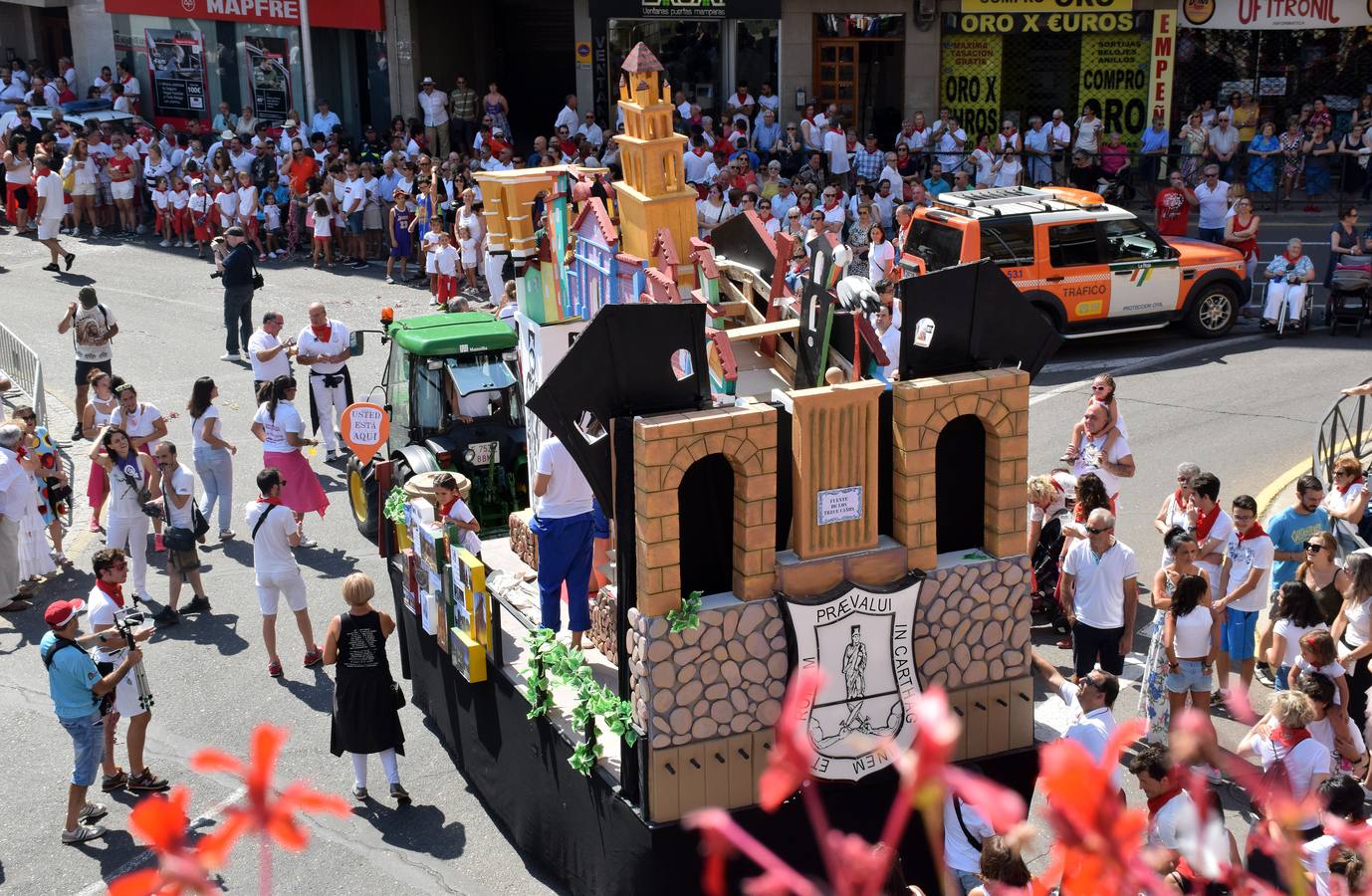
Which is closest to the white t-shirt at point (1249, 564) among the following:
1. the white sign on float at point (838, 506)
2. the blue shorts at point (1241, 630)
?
the blue shorts at point (1241, 630)

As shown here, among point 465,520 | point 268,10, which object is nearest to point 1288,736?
point 465,520

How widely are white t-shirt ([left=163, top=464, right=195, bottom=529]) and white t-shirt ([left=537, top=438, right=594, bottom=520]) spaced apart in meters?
4.18

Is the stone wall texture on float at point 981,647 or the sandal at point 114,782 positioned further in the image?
the sandal at point 114,782

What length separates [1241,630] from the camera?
9.53 meters

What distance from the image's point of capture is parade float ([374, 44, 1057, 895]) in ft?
22.1

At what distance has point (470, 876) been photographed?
8.37 m

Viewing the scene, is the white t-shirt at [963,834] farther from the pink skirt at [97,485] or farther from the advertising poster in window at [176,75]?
the advertising poster in window at [176,75]

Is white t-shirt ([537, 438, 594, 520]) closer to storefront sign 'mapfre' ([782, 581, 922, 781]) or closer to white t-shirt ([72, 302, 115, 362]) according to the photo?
storefront sign 'mapfre' ([782, 581, 922, 781])

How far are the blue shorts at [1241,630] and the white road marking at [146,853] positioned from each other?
6.02m

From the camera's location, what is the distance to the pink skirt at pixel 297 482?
1277 centimetres

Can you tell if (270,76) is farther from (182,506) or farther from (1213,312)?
(182,506)

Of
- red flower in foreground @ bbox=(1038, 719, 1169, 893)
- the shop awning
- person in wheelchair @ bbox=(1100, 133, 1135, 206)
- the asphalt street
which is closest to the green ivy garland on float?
the asphalt street

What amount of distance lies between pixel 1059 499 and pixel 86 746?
6565 millimetres

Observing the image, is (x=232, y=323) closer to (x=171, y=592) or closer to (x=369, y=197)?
(x=369, y=197)
